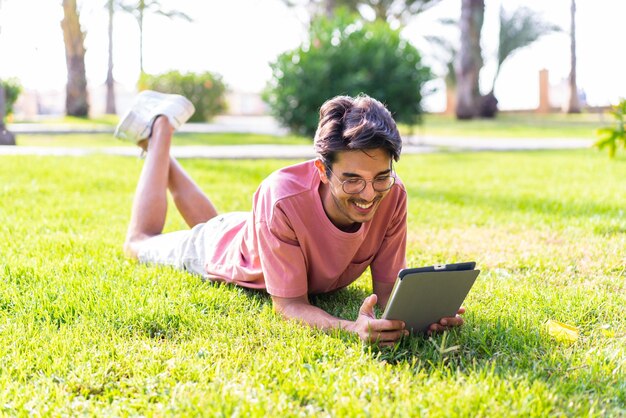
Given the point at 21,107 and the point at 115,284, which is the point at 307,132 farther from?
the point at 21,107

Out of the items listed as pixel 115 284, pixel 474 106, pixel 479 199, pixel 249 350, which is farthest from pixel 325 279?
pixel 474 106

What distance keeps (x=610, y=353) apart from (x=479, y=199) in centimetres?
431

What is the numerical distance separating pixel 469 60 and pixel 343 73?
14.7 meters

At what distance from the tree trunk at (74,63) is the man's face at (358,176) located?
19529 mm

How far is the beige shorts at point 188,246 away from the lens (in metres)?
3.92

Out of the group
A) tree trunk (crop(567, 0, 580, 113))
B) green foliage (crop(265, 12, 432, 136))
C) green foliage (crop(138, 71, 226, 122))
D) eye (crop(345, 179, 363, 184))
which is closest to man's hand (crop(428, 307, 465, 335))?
eye (crop(345, 179, 363, 184))

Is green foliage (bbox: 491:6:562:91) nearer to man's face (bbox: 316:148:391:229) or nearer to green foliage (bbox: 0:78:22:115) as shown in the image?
green foliage (bbox: 0:78:22:115)

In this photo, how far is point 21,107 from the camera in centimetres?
3728

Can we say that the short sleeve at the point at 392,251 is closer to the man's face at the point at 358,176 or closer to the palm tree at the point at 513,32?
the man's face at the point at 358,176

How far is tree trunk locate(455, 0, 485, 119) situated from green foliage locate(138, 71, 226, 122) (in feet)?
27.3

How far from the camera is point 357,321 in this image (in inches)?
113

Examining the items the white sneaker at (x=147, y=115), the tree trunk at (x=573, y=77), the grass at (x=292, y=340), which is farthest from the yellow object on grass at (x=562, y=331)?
the tree trunk at (x=573, y=77)

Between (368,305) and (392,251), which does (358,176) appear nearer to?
(368,305)

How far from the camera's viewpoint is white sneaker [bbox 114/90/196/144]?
4879 mm
